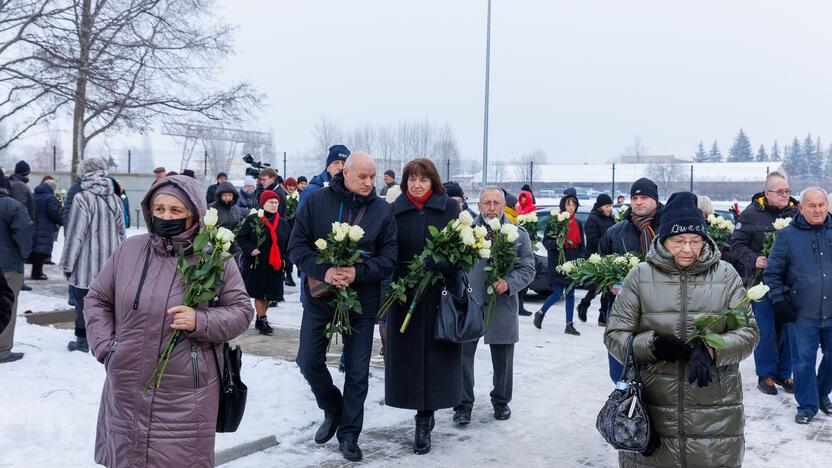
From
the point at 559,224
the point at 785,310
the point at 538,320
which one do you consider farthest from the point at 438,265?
the point at 559,224

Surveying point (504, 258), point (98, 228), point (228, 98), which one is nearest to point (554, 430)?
point (504, 258)

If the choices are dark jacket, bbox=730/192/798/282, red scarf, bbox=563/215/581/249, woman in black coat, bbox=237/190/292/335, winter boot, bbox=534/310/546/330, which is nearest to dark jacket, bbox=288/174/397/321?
dark jacket, bbox=730/192/798/282

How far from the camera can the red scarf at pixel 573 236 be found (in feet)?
45.6

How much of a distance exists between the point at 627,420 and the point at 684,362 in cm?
50

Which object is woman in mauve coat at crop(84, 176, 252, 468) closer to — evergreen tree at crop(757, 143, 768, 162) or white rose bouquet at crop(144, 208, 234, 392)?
white rose bouquet at crop(144, 208, 234, 392)

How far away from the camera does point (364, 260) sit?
20.2 ft

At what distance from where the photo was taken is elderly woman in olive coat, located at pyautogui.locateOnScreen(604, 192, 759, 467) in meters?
4.47

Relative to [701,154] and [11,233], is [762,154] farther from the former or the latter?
[11,233]

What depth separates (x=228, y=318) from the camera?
13.6 feet

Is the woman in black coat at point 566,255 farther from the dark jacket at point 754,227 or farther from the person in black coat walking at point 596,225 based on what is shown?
the dark jacket at point 754,227

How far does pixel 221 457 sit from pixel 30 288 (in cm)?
973

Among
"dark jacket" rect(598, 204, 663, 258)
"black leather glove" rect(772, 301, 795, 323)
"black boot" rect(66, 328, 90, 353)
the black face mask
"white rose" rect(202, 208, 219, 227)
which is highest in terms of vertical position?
"white rose" rect(202, 208, 219, 227)

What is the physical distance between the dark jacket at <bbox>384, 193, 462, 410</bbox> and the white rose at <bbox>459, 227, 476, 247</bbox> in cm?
44

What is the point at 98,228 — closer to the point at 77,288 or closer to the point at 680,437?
the point at 77,288
